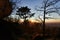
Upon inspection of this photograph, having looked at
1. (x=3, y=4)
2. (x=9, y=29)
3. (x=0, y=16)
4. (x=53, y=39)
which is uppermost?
(x=3, y=4)

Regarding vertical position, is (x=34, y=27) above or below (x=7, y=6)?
below

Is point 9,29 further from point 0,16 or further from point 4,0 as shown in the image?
point 4,0

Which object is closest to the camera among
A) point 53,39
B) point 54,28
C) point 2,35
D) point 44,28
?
point 2,35

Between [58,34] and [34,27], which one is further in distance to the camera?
[34,27]

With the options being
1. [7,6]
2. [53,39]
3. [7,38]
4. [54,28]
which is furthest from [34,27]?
[7,38]

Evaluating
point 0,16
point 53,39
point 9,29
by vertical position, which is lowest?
point 53,39

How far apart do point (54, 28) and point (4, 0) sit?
10.0 metres

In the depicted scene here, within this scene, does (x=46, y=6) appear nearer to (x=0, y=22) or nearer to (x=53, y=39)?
(x=53, y=39)

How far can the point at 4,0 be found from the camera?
50.6 ft

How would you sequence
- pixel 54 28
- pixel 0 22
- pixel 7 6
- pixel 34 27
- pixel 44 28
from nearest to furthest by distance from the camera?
pixel 0 22 → pixel 7 6 → pixel 44 28 → pixel 54 28 → pixel 34 27

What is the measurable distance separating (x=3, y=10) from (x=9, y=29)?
1.74 m

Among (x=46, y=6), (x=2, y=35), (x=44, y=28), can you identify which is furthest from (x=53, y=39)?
(x=2, y=35)

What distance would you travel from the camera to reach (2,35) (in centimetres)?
1385

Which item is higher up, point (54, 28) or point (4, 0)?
point (4, 0)
